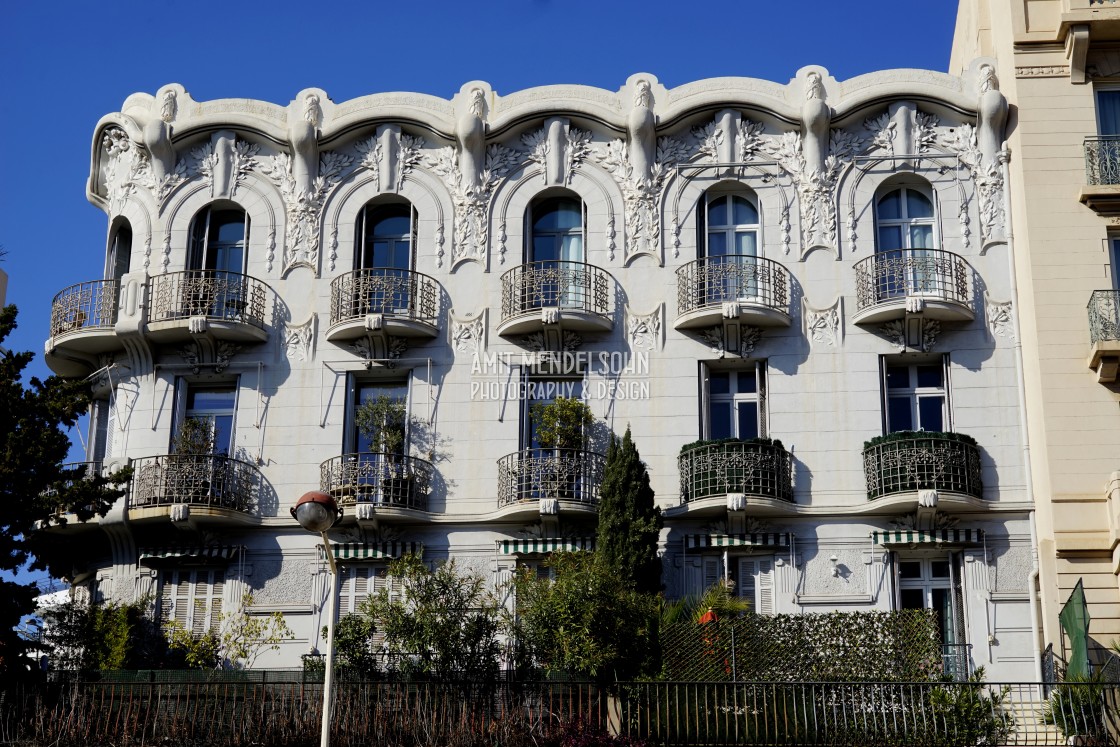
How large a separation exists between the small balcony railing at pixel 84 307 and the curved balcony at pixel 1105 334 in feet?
62.0

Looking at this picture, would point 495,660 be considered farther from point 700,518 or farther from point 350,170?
point 350,170

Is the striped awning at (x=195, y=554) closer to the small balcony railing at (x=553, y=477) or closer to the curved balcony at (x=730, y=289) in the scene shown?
the small balcony railing at (x=553, y=477)

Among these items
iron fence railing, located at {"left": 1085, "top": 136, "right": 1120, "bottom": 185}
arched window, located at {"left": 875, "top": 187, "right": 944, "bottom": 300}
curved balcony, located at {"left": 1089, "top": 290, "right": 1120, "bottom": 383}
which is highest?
Result: iron fence railing, located at {"left": 1085, "top": 136, "right": 1120, "bottom": 185}

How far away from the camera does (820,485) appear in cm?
2775

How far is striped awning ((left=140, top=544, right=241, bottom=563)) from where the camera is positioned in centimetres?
2784

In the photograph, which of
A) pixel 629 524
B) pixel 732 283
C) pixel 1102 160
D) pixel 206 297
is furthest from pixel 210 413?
pixel 1102 160

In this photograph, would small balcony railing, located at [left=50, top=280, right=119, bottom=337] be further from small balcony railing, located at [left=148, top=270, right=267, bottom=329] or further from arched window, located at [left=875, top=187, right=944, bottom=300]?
arched window, located at [left=875, top=187, right=944, bottom=300]

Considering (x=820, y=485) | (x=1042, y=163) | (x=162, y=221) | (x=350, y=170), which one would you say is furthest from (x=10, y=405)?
(x=1042, y=163)

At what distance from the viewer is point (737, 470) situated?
89.1 feet

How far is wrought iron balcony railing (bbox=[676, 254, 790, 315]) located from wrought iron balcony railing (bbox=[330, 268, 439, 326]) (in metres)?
4.96

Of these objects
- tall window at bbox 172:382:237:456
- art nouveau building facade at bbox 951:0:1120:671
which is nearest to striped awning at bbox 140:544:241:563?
tall window at bbox 172:382:237:456

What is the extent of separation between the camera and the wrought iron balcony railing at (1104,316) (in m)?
27.1

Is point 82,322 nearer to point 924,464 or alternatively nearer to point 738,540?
point 738,540

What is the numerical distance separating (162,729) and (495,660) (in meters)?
5.24
